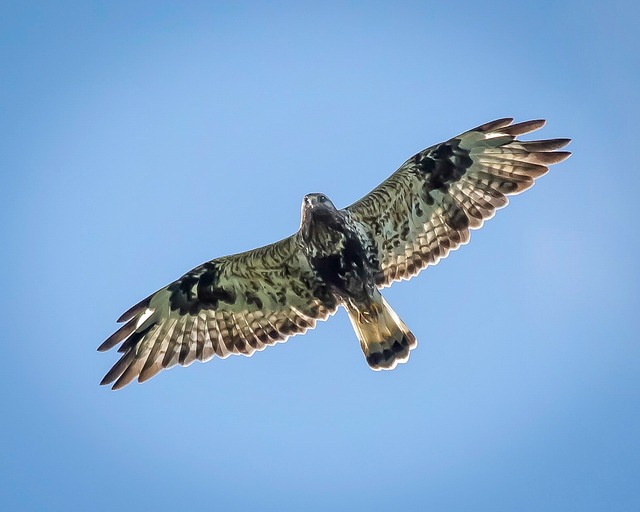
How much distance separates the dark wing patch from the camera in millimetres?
10359

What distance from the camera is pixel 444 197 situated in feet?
34.6

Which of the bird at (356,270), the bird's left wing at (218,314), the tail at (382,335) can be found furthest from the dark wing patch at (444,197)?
the bird's left wing at (218,314)

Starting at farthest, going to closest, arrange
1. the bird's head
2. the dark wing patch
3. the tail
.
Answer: the dark wing patch, the tail, the bird's head

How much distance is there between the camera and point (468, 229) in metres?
10.4

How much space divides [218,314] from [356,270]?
6.32 feet

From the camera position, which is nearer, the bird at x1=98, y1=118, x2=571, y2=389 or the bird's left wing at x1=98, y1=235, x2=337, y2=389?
the bird at x1=98, y1=118, x2=571, y2=389

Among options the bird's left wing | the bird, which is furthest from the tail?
the bird's left wing

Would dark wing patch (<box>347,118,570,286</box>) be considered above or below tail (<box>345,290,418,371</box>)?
above

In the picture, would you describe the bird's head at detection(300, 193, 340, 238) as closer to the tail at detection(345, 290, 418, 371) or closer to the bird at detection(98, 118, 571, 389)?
the bird at detection(98, 118, 571, 389)

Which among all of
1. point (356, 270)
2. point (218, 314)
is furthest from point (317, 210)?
point (218, 314)

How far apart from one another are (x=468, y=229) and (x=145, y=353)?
429 centimetres

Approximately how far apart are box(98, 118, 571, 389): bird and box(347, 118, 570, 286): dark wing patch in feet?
0.04

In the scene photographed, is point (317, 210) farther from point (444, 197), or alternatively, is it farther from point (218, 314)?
point (218, 314)

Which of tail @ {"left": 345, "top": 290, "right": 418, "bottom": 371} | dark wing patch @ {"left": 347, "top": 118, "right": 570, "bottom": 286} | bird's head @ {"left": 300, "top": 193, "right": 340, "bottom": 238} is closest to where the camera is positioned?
bird's head @ {"left": 300, "top": 193, "right": 340, "bottom": 238}
